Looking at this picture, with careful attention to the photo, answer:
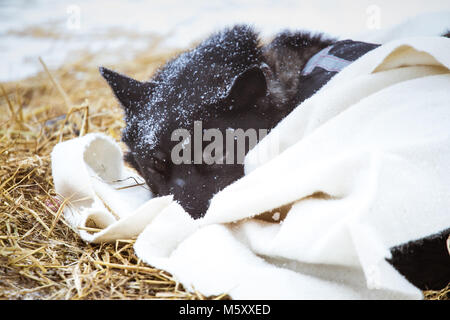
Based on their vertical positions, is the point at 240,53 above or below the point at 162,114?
above

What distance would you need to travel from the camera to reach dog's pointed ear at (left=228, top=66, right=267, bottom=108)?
3.57 ft

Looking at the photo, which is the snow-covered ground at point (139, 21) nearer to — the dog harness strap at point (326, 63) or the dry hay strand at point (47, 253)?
the dog harness strap at point (326, 63)

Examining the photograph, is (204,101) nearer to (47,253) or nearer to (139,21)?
(47,253)

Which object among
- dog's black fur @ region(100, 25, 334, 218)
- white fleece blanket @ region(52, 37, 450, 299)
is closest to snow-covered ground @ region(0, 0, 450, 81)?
dog's black fur @ region(100, 25, 334, 218)

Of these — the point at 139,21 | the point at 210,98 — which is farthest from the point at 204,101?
the point at 139,21

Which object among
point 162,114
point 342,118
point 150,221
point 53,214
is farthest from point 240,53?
point 53,214

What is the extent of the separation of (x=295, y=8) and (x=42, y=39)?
1888mm

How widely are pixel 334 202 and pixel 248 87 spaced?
44 cm

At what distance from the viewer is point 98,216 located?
1127 mm

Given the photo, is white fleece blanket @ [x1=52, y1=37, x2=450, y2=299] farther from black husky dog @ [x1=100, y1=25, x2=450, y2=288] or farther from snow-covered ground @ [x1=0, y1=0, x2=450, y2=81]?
snow-covered ground @ [x1=0, y1=0, x2=450, y2=81]

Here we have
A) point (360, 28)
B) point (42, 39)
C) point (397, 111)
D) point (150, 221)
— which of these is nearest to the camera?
point (397, 111)

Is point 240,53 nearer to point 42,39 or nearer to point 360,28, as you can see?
point 360,28

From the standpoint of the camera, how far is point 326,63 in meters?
1.25

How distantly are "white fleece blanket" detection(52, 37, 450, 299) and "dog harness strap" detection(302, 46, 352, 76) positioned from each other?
0.11 metres
